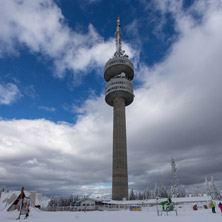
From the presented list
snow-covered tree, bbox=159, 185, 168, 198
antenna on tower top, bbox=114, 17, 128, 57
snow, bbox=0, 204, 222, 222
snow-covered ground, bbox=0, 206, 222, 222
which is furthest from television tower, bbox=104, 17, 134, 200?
snow-covered tree, bbox=159, 185, 168, 198

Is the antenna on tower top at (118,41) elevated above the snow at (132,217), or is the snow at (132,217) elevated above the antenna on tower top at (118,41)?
the antenna on tower top at (118,41)

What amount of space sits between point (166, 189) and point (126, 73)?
69.8m

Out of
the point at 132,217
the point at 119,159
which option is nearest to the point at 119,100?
the point at 119,159

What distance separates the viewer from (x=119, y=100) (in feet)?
227

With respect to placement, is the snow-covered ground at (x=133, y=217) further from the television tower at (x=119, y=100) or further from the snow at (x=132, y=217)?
the television tower at (x=119, y=100)

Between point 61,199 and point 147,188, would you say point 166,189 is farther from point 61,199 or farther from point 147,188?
point 61,199

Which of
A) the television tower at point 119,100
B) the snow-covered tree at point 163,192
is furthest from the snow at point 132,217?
the snow-covered tree at point 163,192

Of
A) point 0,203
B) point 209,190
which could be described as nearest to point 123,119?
point 0,203

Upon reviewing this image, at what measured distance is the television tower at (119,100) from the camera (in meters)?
56.2

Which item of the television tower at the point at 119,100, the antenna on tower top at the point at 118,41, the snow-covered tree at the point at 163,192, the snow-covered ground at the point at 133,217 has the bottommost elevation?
the snow-covered ground at the point at 133,217

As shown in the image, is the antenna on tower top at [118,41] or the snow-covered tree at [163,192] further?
the snow-covered tree at [163,192]

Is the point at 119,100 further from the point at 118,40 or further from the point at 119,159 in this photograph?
the point at 118,40

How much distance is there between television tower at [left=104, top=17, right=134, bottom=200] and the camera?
2215 inches

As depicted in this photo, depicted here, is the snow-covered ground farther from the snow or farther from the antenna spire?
the antenna spire
